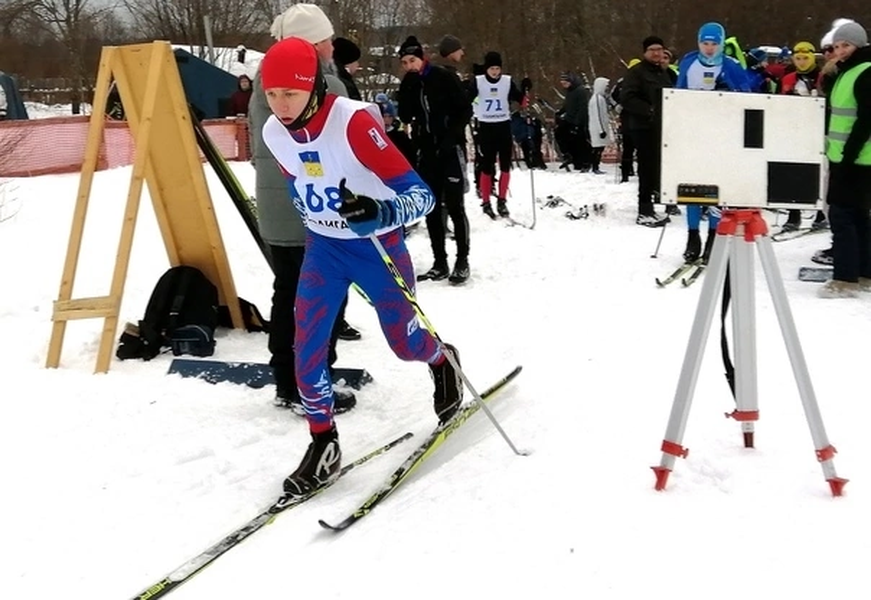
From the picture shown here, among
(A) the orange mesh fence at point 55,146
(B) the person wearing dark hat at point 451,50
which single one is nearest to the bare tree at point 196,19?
(A) the orange mesh fence at point 55,146

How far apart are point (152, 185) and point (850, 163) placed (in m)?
5.07

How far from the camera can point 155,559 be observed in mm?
3129

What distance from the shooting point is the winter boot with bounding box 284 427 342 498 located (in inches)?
139

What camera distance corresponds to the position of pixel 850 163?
20.4 feet

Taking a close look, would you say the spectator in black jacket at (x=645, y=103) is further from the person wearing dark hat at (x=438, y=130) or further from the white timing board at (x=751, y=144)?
the white timing board at (x=751, y=144)

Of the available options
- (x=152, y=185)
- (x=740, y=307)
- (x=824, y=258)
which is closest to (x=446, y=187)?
(x=152, y=185)

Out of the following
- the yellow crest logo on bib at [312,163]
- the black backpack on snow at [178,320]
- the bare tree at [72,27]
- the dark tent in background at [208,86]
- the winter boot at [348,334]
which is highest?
the bare tree at [72,27]

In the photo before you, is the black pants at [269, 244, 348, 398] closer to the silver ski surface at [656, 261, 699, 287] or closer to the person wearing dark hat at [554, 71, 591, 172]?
the silver ski surface at [656, 261, 699, 287]

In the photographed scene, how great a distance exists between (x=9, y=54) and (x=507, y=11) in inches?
785

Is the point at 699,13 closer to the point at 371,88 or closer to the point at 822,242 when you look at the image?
the point at 371,88

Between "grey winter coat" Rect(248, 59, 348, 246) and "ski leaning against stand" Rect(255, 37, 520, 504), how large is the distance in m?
0.71

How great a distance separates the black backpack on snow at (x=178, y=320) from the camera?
5355 mm

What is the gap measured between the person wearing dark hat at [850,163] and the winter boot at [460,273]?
9.57ft

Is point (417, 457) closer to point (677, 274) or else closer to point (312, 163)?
point (312, 163)
